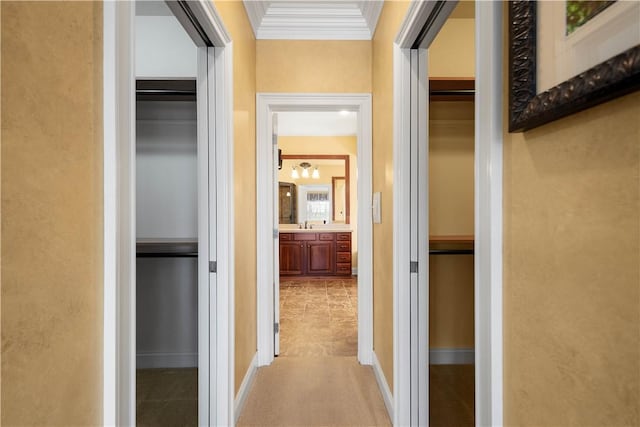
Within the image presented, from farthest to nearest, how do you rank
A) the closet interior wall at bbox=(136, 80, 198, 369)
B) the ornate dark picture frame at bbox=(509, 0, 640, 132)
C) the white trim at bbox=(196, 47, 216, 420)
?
1. the closet interior wall at bbox=(136, 80, 198, 369)
2. the white trim at bbox=(196, 47, 216, 420)
3. the ornate dark picture frame at bbox=(509, 0, 640, 132)

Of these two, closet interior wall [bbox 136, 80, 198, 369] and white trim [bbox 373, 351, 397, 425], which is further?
closet interior wall [bbox 136, 80, 198, 369]

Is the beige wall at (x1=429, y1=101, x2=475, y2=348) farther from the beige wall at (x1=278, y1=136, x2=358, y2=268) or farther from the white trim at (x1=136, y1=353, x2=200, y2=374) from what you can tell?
the beige wall at (x1=278, y1=136, x2=358, y2=268)

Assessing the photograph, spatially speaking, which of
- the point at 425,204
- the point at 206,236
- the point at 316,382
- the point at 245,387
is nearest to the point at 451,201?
the point at 425,204

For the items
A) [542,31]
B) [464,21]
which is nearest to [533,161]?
[542,31]

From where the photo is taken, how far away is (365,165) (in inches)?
109

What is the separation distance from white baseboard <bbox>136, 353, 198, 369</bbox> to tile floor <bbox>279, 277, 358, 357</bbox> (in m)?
0.75

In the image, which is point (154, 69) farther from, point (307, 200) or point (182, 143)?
point (307, 200)

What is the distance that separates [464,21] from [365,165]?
130 centimetres

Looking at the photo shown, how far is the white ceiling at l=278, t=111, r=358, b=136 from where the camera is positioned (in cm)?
528

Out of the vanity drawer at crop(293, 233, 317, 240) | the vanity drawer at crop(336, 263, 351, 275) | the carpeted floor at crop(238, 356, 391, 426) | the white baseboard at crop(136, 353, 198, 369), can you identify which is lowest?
the carpeted floor at crop(238, 356, 391, 426)

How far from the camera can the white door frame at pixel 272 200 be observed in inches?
109


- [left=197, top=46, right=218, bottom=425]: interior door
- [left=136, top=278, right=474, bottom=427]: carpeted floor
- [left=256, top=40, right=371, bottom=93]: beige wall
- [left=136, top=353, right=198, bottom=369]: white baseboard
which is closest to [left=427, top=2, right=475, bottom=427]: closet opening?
[left=136, top=278, right=474, bottom=427]: carpeted floor

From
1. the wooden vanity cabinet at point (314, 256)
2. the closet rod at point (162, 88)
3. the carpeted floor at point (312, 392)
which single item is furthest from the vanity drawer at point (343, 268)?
the closet rod at point (162, 88)

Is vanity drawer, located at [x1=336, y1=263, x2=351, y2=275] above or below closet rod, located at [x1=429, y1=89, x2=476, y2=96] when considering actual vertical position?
below
